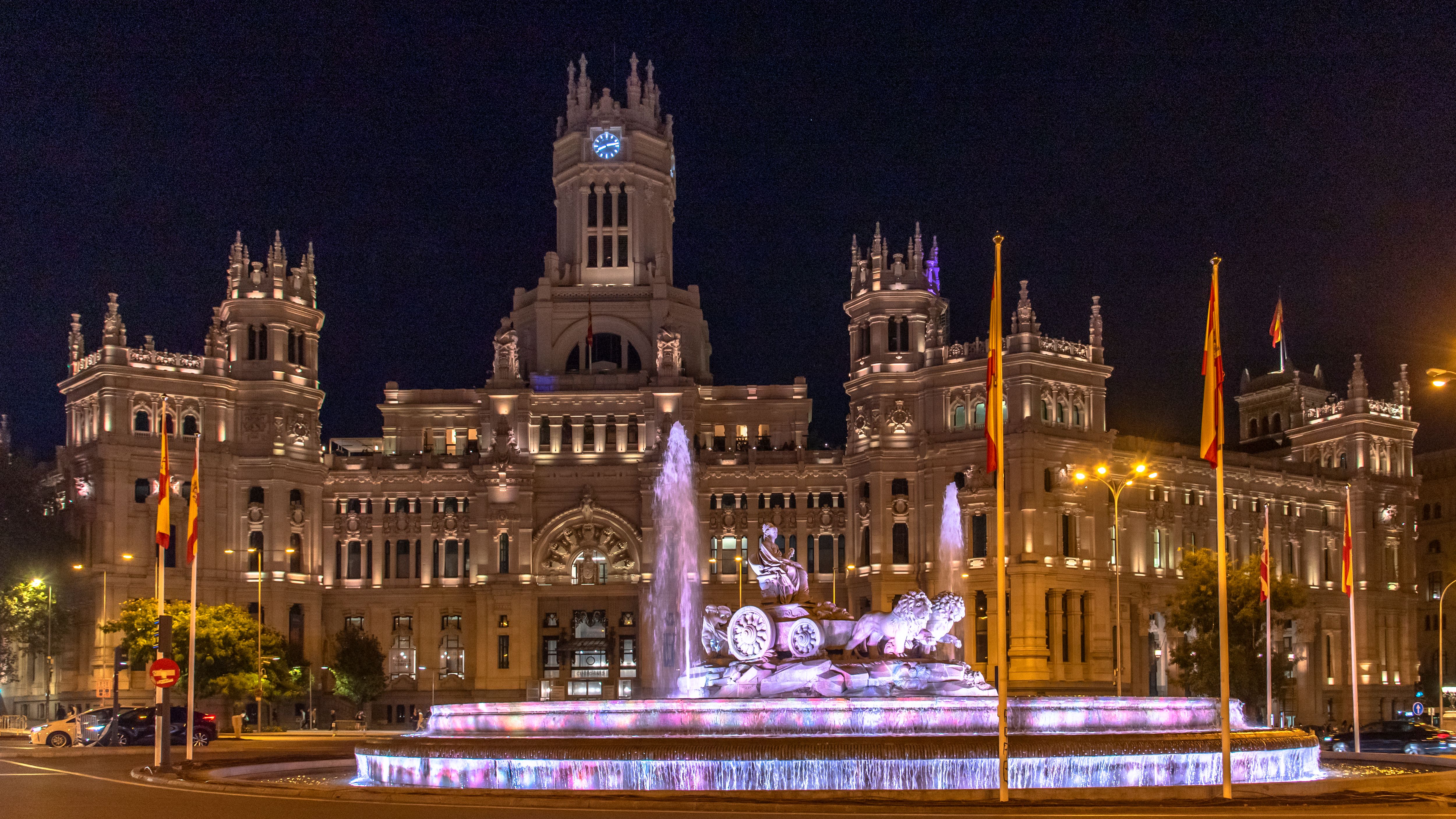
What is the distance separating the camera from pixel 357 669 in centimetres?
11806

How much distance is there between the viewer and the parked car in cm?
7394

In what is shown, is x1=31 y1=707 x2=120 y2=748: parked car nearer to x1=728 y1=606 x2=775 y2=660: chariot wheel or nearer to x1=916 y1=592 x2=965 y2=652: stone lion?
x1=728 y1=606 x2=775 y2=660: chariot wheel

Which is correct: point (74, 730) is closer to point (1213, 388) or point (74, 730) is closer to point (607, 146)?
point (1213, 388)

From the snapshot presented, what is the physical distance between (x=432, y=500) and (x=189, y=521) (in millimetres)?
72508

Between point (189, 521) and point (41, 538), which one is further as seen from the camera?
point (41, 538)

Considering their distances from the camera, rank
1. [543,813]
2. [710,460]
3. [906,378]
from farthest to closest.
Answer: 1. [710,460]
2. [906,378]
3. [543,813]

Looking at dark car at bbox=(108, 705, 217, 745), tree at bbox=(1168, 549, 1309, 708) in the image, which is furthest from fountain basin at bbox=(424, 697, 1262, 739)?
tree at bbox=(1168, 549, 1309, 708)

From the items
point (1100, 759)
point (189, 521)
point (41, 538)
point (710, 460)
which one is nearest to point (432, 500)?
Result: point (710, 460)

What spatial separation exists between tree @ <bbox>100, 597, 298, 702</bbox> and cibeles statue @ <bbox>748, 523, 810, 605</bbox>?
160 ft

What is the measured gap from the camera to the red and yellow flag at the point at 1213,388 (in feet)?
138

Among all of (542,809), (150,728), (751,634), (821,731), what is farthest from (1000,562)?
(150,728)

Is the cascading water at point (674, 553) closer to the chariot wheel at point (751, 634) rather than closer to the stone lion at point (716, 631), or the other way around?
the stone lion at point (716, 631)

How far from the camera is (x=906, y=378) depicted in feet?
388

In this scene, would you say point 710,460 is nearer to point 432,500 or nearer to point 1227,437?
point 432,500
